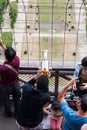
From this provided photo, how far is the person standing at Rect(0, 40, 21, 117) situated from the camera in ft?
9.45

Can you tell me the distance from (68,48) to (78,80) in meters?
15.4

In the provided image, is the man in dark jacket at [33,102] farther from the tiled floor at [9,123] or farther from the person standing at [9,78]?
the tiled floor at [9,123]

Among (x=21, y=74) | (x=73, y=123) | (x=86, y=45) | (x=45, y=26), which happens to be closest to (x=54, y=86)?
(x=21, y=74)

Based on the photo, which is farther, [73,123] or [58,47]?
[58,47]

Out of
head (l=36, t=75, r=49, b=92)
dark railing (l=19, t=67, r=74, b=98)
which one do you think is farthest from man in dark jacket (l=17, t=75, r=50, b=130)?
dark railing (l=19, t=67, r=74, b=98)

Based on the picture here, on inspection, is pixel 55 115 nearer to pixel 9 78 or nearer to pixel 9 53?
pixel 9 78

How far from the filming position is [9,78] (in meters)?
2.97

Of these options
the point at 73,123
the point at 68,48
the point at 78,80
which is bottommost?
the point at 68,48

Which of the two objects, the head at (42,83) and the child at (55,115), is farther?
the child at (55,115)

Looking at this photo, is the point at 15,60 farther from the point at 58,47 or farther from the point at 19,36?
the point at 19,36

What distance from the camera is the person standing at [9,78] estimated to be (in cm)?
288

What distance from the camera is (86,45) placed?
17984 millimetres

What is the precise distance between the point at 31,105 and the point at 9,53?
566mm

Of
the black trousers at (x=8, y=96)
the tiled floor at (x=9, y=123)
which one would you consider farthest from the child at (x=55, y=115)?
the black trousers at (x=8, y=96)
